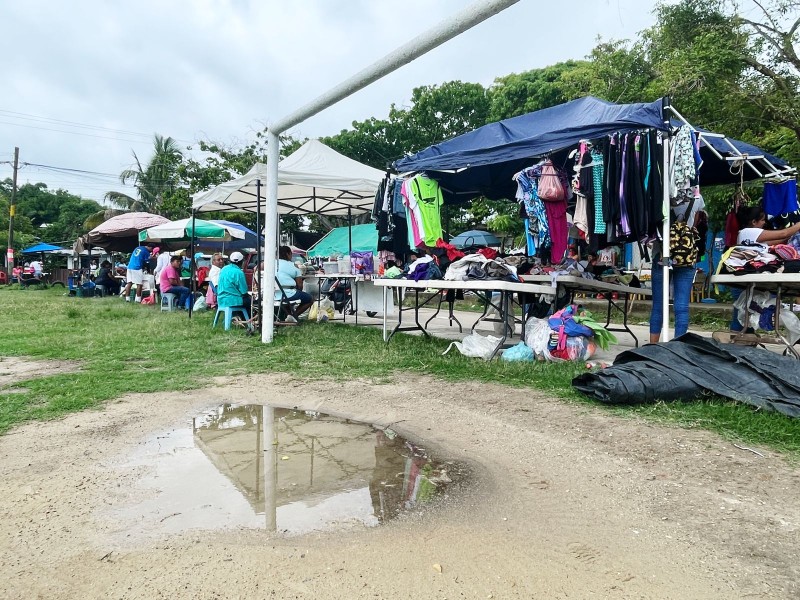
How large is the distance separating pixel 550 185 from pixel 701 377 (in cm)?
288

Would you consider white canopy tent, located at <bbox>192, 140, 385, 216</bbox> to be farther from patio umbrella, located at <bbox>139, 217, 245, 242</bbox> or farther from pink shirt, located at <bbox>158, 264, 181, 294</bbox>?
patio umbrella, located at <bbox>139, 217, 245, 242</bbox>

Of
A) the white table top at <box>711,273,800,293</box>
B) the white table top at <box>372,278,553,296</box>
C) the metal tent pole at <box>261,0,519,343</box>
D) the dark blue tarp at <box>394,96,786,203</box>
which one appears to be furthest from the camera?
the white table top at <box>372,278,553,296</box>

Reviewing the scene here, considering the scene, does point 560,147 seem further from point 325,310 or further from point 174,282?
point 174,282

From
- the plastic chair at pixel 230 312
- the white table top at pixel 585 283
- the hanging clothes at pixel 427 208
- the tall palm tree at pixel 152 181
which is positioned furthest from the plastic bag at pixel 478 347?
the tall palm tree at pixel 152 181

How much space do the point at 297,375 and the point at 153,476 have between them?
2594mm

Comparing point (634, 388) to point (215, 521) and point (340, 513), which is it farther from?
point (215, 521)

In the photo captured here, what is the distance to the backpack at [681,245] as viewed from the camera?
5.68 m

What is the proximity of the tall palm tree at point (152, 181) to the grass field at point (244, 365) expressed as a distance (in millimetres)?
23242

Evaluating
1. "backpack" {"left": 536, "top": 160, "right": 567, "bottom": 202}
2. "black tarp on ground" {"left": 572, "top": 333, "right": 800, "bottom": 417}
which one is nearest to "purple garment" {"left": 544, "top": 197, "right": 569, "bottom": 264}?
"backpack" {"left": 536, "top": 160, "right": 567, "bottom": 202}

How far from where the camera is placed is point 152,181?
31.9 m

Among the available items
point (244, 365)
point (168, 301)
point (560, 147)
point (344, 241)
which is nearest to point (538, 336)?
point (560, 147)

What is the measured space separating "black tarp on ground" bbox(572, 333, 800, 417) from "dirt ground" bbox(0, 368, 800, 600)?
50 cm

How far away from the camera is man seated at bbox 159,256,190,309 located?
13.1m

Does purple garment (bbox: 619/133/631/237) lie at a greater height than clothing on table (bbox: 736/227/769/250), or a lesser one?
greater
